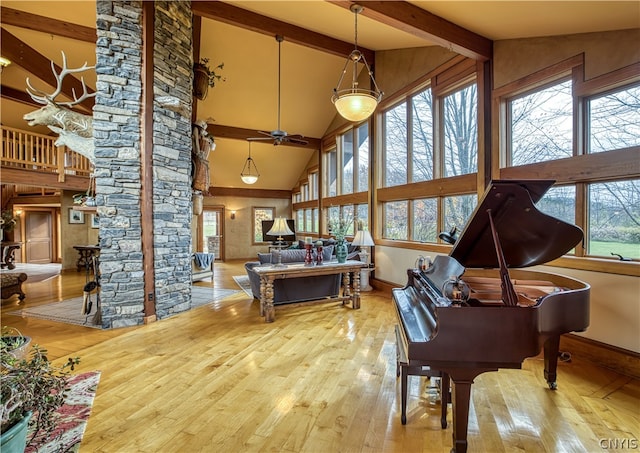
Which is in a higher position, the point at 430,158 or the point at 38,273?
the point at 430,158

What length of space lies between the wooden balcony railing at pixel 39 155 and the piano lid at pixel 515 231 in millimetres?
8282

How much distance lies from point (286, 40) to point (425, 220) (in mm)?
4213

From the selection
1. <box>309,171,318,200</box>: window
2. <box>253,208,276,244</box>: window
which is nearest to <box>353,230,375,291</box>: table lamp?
<box>309,171,318,200</box>: window

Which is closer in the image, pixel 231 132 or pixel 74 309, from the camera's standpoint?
pixel 74 309

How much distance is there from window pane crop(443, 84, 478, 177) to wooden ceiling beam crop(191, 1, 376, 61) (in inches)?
97.3

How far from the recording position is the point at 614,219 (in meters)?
3.04

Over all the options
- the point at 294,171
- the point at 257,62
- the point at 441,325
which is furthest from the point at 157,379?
the point at 294,171

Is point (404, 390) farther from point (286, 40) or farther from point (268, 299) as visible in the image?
point (286, 40)

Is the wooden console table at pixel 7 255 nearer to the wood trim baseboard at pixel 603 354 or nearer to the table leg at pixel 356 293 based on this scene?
the table leg at pixel 356 293

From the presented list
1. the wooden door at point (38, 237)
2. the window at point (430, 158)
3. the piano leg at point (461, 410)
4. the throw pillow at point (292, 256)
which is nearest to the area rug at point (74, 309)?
the throw pillow at point (292, 256)

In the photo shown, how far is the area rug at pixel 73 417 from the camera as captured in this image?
1877 mm

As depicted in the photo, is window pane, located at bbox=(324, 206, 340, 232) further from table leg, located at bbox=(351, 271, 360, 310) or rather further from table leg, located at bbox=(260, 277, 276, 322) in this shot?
table leg, located at bbox=(260, 277, 276, 322)

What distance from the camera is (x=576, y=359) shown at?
3.14 metres

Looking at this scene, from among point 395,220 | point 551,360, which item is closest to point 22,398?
point 551,360
